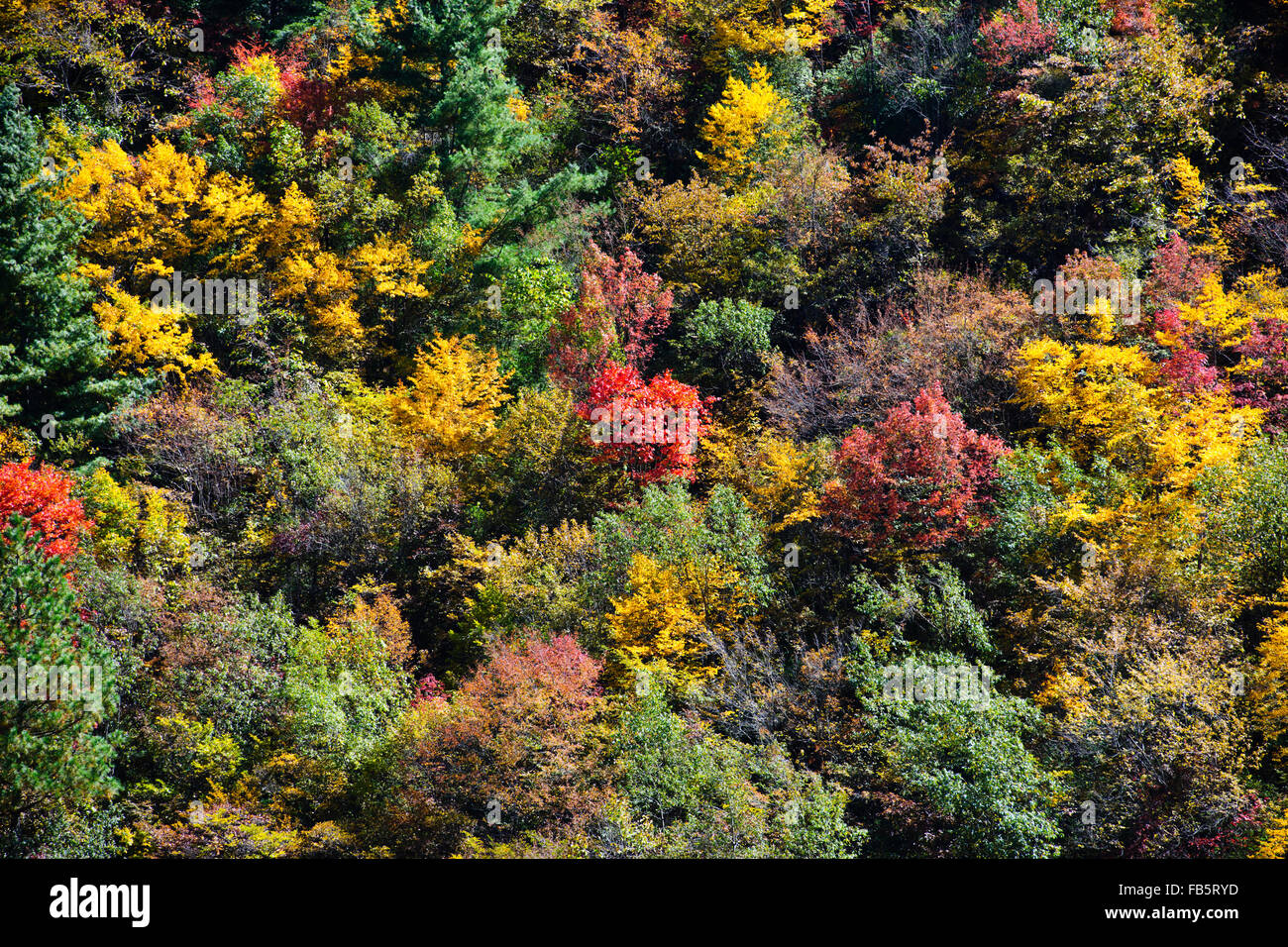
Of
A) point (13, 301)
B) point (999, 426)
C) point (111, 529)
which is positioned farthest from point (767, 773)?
point (13, 301)

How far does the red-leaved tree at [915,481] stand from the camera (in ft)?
99.6

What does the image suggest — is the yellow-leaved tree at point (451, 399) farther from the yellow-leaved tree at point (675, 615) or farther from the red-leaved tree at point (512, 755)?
the red-leaved tree at point (512, 755)

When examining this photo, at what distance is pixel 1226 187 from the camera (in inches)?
1471

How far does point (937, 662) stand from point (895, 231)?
59.1 ft

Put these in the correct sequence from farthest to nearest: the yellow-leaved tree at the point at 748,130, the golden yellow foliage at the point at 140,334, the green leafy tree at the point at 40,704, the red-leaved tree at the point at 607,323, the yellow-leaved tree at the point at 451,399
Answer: the yellow-leaved tree at the point at 748,130 < the red-leaved tree at the point at 607,323 < the golden yellow foliage at the point at 140,334 < the yellow-leaved tree at the point at 451,399 < the green leafy tree at the point at 40,704

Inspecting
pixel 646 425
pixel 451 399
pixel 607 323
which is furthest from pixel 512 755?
pixel 607 323

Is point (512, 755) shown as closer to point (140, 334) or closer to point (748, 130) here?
point (140, 334)

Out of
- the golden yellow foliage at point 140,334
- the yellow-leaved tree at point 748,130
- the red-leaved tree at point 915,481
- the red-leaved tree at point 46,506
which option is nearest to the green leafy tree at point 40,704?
the red-leaved tree at point 46,506

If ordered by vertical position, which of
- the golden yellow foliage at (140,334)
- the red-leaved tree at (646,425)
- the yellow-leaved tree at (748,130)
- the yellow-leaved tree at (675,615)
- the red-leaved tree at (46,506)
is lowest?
the yellow-leaved tree at (675,615)

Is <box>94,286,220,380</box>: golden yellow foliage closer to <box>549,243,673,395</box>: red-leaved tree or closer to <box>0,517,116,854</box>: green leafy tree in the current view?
<box>0,517,116,854</box>: green leafy tree

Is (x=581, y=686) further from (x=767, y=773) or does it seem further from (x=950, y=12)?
(x=950, y=12)

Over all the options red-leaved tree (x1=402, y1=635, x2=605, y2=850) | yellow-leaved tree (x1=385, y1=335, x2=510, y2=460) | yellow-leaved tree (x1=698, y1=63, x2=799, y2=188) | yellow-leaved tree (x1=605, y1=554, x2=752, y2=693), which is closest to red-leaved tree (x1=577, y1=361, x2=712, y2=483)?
yellow-leaved tree (x1=385, y1=335, x2=510, y2=460)

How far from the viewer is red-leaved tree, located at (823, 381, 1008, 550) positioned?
30359mm

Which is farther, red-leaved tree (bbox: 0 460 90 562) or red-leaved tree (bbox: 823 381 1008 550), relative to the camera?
red-leaved tree (bbox: 0 460 90 562)
